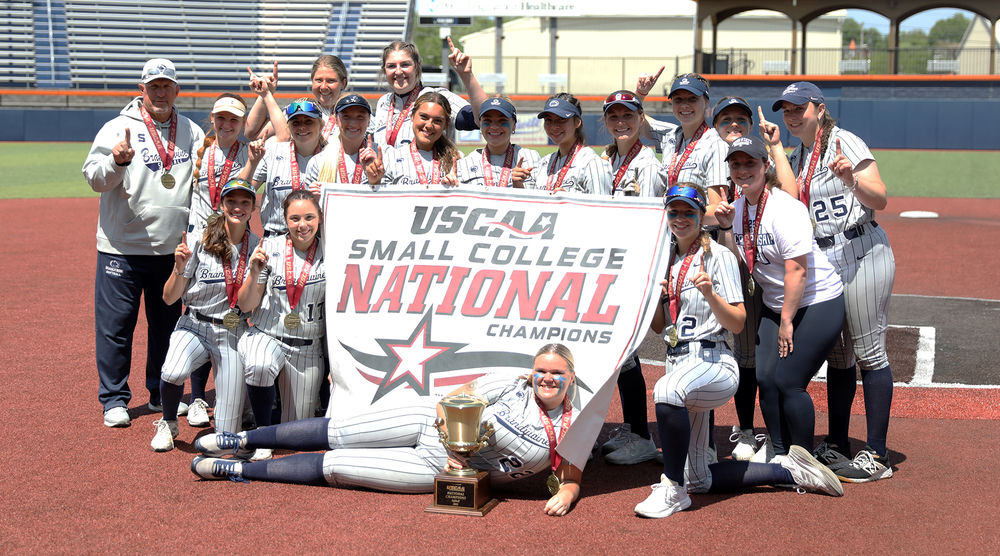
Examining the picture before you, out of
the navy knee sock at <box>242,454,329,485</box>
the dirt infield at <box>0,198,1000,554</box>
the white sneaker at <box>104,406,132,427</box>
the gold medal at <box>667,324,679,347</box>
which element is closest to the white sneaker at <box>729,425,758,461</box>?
the dirt infield at <box>0,198,1000,554</box>

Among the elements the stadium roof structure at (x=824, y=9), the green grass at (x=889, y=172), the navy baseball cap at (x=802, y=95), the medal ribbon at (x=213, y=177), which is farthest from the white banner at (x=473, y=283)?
the stadium roof structure at (x=824, y=9)

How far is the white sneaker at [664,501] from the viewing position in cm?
451

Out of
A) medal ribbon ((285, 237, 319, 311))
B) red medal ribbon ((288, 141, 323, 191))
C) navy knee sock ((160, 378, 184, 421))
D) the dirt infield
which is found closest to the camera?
the dirt infield

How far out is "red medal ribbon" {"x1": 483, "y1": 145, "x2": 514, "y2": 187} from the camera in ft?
17.9

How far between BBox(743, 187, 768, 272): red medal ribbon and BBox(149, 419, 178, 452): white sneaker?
3294mm

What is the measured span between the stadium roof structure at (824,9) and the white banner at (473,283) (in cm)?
3067

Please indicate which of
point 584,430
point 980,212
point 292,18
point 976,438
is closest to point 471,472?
point 584,430

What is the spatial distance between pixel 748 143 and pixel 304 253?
95.5 inches

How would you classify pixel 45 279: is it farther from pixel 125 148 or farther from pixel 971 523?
pixel 971 523

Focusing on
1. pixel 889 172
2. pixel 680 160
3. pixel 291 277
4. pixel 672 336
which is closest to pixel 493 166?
pixel 680 160

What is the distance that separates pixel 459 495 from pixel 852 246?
2.42 meters

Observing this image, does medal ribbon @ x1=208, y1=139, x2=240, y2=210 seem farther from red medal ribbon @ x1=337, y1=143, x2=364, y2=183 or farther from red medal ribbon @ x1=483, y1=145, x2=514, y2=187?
red medal ribbon @ x1=483, y1=145, x2=514, y2=187

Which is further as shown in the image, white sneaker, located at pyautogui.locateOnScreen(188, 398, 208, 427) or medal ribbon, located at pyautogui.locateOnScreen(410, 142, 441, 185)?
white sneaker, located at pyautogui.locateOnScreen(188, 398, 208, 427)

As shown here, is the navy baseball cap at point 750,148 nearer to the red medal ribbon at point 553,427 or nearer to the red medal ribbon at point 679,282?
the red medal ribbon at point 679,282
